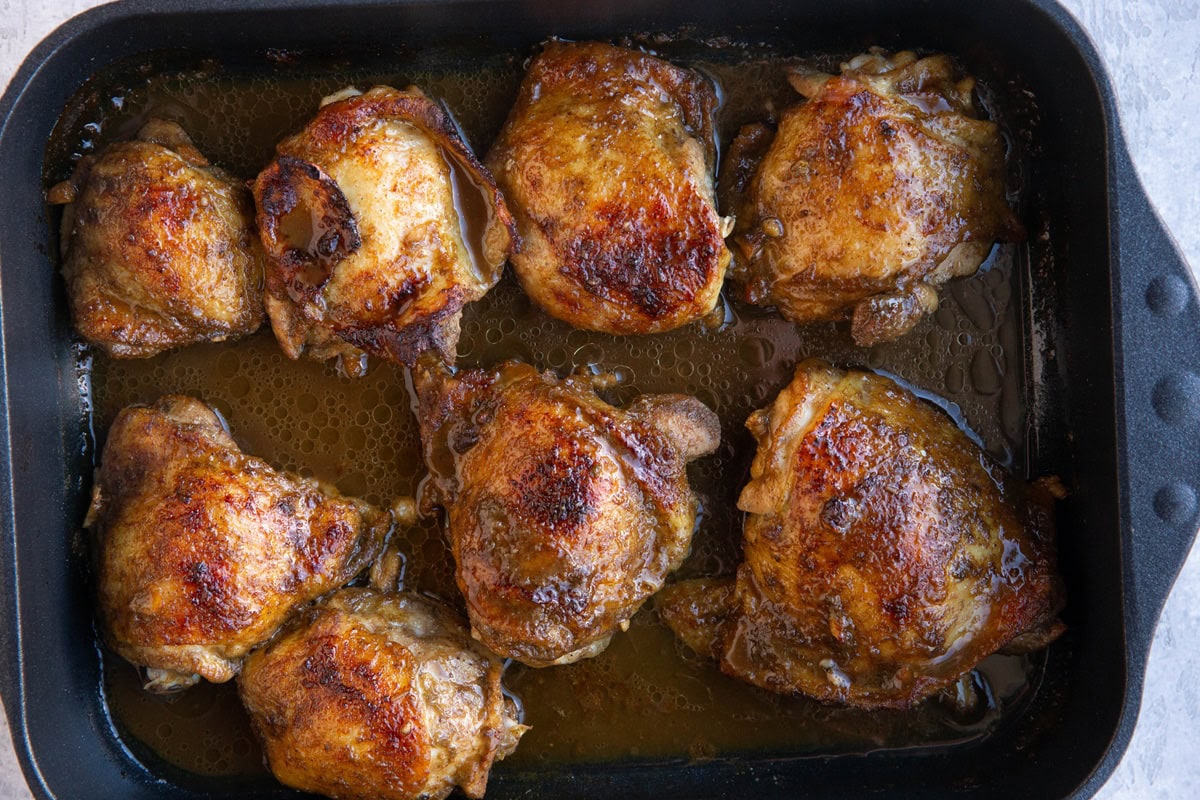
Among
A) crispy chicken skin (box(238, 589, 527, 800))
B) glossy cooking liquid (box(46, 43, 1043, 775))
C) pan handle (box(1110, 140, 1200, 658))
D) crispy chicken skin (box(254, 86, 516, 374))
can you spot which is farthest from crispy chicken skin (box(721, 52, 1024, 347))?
crispy chicken skin (box(238, 589, 527, 800))

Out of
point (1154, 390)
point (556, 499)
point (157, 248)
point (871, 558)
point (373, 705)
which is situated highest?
point (157, 248)

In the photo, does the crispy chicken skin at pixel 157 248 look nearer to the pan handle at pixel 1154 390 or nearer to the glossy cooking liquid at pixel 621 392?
the glossy cooking liquid at pixel 621 392

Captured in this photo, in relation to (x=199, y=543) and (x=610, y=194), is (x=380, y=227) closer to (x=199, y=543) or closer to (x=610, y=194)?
(x=610, y=194)

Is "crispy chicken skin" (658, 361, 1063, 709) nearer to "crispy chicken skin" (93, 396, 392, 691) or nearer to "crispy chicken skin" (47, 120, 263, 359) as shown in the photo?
"crispy chicken skin" (93, 396, 392, 691)

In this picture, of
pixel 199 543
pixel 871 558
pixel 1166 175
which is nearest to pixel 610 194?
pixel 871 558

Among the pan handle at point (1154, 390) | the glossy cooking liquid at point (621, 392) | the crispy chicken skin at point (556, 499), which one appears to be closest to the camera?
A: the pan handle at point (1154, 390)

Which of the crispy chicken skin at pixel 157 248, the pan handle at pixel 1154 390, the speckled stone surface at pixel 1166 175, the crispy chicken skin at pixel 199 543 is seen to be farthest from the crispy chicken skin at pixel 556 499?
the speckled stone surface at pixel 1166 175

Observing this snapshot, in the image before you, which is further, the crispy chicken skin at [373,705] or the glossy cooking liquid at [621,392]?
the glossy cooking liquid at [621,392]
